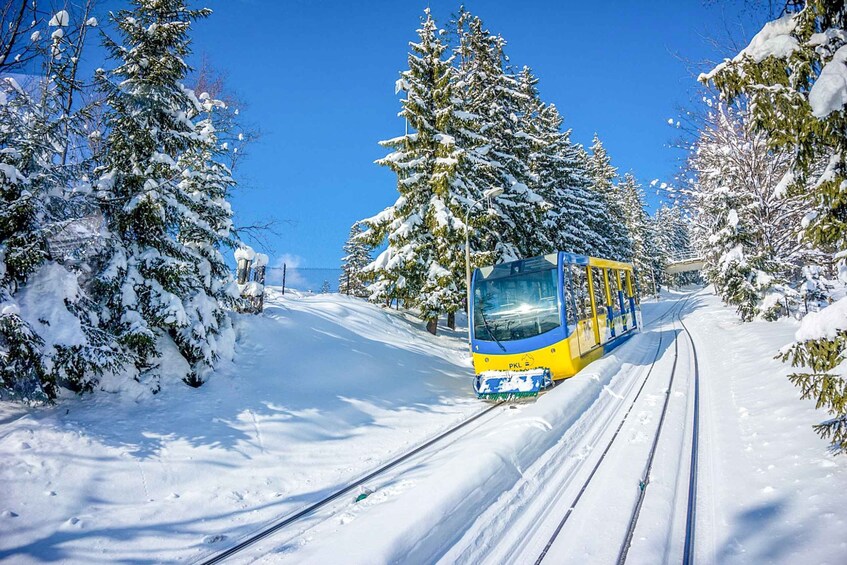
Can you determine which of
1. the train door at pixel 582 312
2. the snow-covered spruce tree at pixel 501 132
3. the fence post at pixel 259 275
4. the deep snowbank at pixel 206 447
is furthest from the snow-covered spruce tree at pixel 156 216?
the snow-covered spruce tree at pixel 501 132

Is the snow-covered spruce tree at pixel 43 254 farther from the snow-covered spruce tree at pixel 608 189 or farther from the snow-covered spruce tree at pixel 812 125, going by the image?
the snow-covered spruce tree at pixel 608 189

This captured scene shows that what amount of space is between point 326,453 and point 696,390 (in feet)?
26.2

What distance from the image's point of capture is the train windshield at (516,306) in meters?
9.88

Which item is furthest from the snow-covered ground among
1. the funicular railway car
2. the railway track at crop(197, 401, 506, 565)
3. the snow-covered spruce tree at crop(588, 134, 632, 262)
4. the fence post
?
the snow-covered spruce tree at crop(588, 134, 632, 262)

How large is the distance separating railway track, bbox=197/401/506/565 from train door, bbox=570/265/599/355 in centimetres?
414

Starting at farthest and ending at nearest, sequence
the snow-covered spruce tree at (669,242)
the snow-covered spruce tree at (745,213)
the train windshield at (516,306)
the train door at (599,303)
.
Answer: the snow-covered spruce tree at (669,242) < the snow-covered spruce tree at (745,213) < the train door at (599,303) < the train windshield at (516,306)

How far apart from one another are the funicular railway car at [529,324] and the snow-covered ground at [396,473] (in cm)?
74

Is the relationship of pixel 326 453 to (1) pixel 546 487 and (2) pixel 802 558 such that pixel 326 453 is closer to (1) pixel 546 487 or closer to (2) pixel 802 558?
(1) pixel 546 487

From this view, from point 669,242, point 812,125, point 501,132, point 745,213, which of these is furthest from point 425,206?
point 669,242

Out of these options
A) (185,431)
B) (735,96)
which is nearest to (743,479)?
(735,96)

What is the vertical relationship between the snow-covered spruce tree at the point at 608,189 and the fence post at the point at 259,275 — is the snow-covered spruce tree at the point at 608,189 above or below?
above

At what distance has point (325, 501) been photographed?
17.0 feet

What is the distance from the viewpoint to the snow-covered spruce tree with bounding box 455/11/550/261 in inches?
715

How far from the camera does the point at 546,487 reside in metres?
4.93
